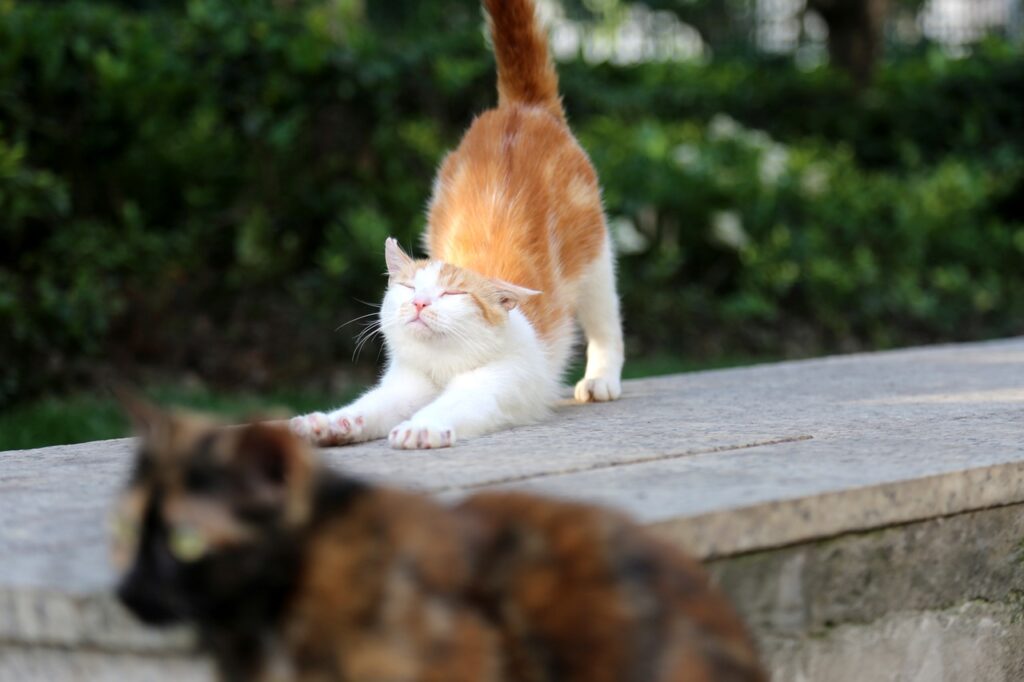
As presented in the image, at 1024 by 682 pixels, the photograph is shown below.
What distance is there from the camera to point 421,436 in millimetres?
2836

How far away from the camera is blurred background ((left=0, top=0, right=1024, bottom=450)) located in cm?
540

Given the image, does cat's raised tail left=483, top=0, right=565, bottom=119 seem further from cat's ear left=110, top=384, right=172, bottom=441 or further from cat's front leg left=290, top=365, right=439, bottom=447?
cat's ear left=110, top=384, right=172, bottom=441

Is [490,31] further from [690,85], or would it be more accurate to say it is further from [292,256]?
[690,85]

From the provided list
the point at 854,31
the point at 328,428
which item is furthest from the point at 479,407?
the point at 854,31

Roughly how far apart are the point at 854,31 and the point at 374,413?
27.2ft

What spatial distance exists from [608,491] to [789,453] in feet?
1.79

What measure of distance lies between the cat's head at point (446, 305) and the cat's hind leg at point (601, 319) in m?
0.76

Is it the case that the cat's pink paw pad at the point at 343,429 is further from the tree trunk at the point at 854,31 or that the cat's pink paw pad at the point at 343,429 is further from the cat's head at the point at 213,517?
the tree trunk at the point at 854,31

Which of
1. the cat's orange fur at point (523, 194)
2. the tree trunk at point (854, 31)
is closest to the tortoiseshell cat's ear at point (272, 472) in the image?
the cat's orange fur at point (523, 194)

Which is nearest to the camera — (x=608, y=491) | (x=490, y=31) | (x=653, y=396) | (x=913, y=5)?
(x=608, y=491)

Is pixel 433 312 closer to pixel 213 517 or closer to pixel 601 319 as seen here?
pixel 601 319

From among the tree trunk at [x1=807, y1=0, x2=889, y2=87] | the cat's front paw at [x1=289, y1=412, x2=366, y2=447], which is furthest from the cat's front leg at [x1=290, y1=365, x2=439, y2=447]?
the tree trunk at [x1=807, y1=0, x2=889, y2=87]

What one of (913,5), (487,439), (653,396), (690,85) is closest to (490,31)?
(653,396)

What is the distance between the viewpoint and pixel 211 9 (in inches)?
231
